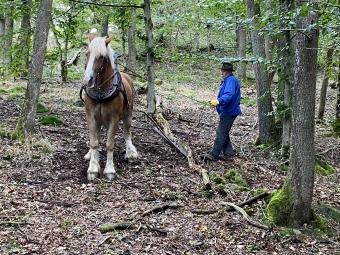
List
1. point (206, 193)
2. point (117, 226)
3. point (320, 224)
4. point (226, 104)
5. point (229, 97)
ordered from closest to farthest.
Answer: point (117, 226) → point (320, 224) → point (206, 193) → point (229, 97) → point (226, 104)

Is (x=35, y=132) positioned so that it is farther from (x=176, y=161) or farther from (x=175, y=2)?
(x=175, y=2)

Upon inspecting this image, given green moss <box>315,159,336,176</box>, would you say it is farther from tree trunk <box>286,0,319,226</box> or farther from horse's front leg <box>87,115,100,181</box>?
horse's front leg <box>87,115,100,181</box>

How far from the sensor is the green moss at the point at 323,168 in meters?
9.20

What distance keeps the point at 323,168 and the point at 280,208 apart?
12.3 feet

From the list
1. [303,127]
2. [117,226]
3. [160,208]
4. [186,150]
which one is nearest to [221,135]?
[186,150]

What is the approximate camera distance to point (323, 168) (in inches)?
372

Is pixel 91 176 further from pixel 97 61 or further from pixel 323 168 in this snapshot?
pixel 323 168

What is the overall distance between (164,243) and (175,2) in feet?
83.0

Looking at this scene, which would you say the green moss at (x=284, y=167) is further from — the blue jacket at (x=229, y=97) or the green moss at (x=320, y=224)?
the green moss at (x=320, y=224)

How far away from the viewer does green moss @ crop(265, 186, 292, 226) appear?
19.8 ft

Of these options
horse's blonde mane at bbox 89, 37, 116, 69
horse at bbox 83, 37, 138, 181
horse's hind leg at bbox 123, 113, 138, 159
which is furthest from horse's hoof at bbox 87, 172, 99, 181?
horse's blonde mane at bbox 89, 37, 116, 69

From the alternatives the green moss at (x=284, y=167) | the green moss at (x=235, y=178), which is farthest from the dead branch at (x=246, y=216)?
the green moss at (x=284, y=167)

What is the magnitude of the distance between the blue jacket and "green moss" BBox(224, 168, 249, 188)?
5.05ft

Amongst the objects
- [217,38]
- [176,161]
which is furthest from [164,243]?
[217,38]
